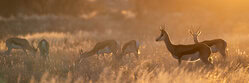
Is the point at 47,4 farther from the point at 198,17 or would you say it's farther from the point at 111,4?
the point at 111,4

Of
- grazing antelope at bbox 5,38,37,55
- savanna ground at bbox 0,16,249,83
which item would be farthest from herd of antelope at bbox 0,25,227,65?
savanna ground at bbox 0,16,249,83

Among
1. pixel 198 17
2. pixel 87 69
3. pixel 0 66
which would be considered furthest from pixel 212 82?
pixel 198 17

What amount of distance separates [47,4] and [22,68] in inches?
1283

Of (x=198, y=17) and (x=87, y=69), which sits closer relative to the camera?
(x=87, y=69)

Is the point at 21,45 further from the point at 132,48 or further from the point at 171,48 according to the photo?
the point at 171,48

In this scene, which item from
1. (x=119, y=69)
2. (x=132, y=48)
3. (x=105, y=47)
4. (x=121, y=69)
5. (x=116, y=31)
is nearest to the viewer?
(x=121, y=69)

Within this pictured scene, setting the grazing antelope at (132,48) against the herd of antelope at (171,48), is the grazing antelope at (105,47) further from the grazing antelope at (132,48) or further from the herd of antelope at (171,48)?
the grazing antelope at (132,48)

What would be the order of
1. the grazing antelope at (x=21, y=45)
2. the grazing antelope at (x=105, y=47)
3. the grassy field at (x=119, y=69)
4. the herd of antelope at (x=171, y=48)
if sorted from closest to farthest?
1. the grassy field at (x=119, y=69)
2. the herd of antelope at (x=171, y=48)
3. the grazing antelope at (x=105, y=47)
4. the grazing antelope at (x=21, y=45)

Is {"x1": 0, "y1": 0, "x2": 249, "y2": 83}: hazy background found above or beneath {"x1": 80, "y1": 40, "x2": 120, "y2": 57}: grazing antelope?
beneath

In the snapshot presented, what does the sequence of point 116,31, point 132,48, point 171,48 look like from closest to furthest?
1. point 171,48
2. point 132,48
3. point 116,31

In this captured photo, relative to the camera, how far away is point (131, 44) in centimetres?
1289

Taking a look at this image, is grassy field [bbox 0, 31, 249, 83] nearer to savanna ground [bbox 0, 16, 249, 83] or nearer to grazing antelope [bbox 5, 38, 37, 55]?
savanna ground [bbox 0, 16, 249, 83]

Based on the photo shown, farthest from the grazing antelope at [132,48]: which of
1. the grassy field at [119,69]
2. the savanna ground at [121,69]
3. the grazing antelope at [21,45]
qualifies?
the grazing antelope at [21,45]

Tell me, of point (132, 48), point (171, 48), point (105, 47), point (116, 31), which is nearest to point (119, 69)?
point (171, 48)
